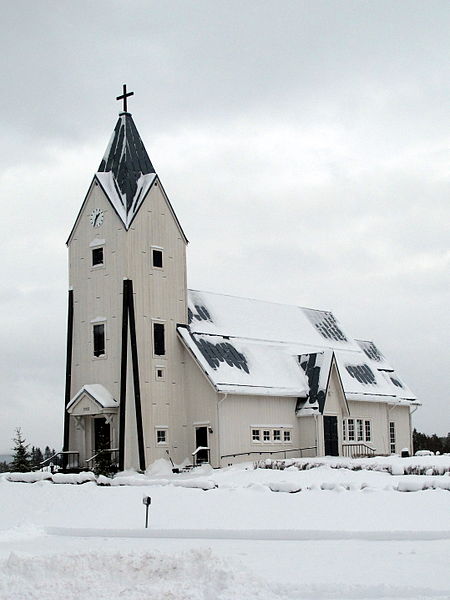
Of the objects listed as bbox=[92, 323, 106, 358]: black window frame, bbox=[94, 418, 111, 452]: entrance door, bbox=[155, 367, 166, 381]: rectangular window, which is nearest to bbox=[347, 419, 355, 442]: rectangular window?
bbox=[155, 367, 166, 381]: rectangular window

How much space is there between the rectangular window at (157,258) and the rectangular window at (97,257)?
7.53ft

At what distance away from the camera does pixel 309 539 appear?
20.5m

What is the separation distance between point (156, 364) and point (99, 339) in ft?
9.25

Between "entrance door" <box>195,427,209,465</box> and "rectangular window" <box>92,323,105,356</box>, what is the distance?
210 inches

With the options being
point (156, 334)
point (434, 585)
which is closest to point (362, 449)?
point (156, 334)

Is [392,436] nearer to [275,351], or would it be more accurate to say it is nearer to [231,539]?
[275,351]

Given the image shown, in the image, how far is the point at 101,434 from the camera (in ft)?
128

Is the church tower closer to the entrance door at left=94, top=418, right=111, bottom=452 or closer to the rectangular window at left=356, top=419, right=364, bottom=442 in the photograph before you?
the entrance door at left=94, top=418, right=111, bottom=452

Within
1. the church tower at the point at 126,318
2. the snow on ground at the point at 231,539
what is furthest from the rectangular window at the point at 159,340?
the snow on ground at the point at 231,539

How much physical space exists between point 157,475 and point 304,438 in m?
9.22

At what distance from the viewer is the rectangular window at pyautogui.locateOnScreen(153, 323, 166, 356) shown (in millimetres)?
39406

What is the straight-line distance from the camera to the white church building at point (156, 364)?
126 feet

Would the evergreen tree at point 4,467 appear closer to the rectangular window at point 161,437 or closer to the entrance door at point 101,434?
the entrance door at point 101,434

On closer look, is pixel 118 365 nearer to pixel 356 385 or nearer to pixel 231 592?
pixel 356 385
